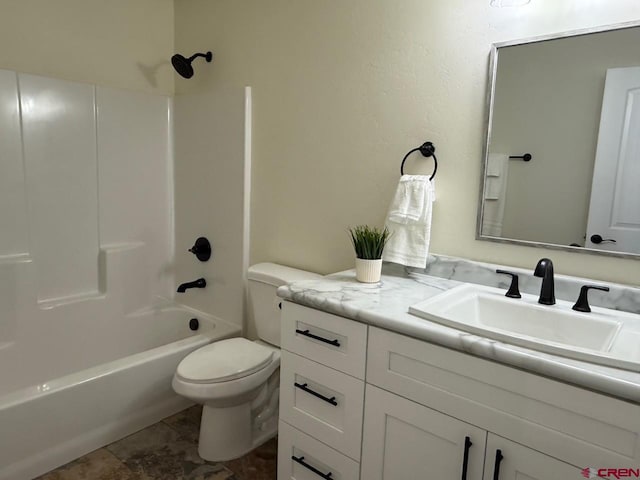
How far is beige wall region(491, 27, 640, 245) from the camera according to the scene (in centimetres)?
135

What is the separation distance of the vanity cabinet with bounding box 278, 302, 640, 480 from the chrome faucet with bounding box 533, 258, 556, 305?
1.39 feet

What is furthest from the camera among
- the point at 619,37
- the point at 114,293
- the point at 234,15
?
the point at 114,293

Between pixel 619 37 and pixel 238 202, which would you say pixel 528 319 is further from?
pixel 238 202

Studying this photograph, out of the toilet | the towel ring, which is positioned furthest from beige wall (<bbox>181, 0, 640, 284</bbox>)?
the toilet

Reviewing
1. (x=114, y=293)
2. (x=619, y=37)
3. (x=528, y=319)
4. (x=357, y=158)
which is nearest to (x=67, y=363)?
(x=114, y=293)

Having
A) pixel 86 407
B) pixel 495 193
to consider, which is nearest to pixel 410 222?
pixel 495 193

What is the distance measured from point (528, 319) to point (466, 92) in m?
0.84

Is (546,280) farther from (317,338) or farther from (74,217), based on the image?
(74,217)

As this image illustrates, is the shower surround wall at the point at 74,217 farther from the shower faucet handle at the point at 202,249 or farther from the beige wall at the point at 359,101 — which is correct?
the beige wall at the point at 359,101

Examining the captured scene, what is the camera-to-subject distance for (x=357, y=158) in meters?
1.94

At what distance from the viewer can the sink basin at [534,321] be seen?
983mm

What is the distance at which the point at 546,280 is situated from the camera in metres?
1.31

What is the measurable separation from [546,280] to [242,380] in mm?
1219

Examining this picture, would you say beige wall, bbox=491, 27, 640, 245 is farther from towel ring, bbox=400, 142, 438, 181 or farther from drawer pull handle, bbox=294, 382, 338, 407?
drawer pull handle, bbox=294, 382, 338, 407
